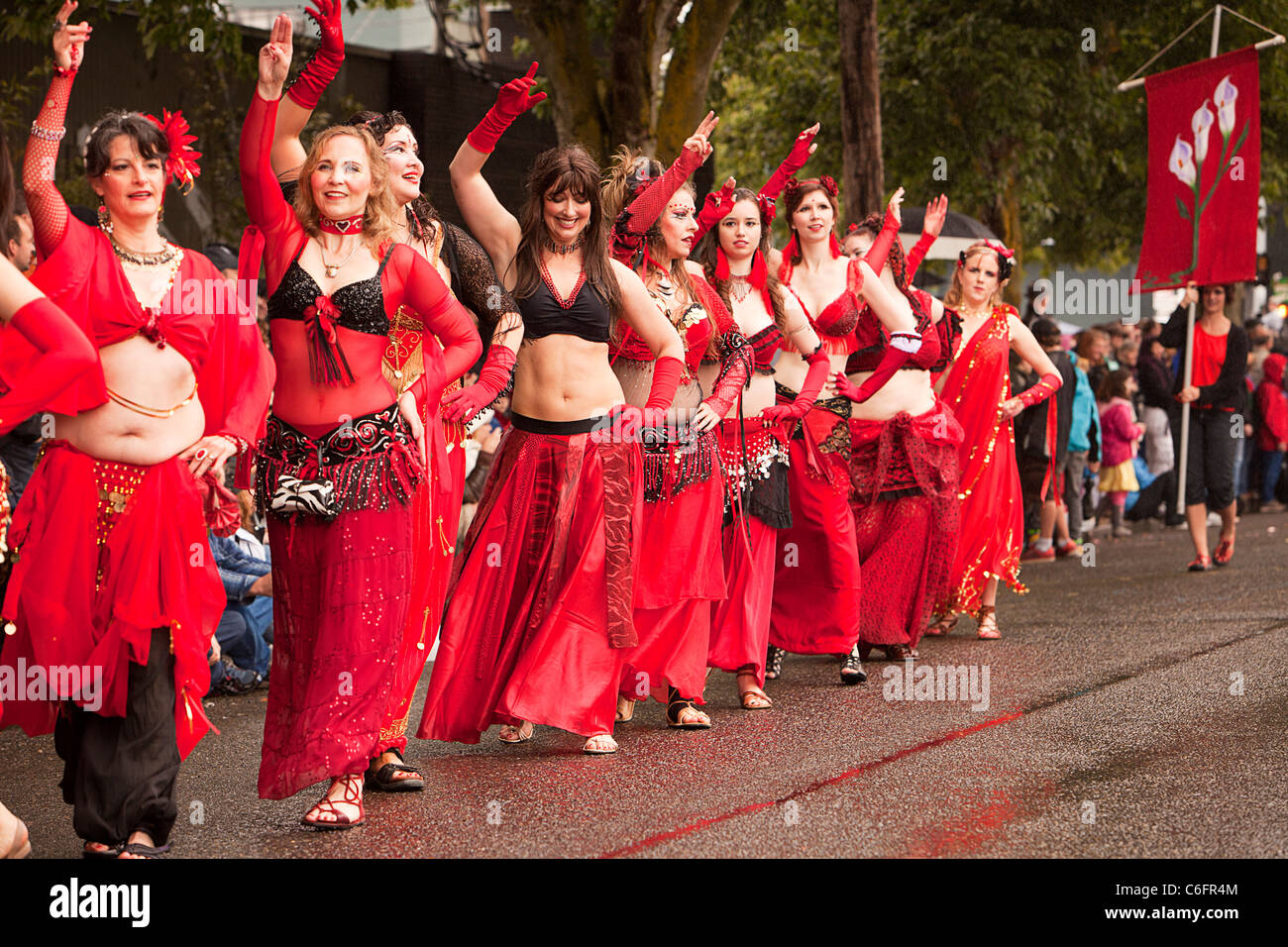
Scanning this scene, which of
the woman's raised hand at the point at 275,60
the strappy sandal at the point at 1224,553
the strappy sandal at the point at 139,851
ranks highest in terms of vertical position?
the woman's raised hand at the point at 275,60

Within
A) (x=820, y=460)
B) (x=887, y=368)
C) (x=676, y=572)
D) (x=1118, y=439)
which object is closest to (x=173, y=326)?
(x=676, y=572)

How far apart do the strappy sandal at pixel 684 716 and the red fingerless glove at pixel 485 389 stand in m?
1.70

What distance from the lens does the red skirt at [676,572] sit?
635 cm

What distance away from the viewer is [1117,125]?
2067cm

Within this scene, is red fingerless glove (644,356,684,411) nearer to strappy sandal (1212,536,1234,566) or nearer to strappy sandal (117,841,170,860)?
strappy sandal (117,841,170,860)

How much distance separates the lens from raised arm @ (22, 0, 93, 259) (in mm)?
4223

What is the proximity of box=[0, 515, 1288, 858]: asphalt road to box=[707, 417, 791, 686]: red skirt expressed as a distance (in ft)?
0.90

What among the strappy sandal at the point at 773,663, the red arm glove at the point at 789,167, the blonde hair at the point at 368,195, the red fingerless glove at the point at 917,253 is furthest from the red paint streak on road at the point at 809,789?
the red fingerless glove at the point at 917,253

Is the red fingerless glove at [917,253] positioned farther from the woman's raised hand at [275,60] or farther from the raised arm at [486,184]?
the woman's raised hand at [275,60]

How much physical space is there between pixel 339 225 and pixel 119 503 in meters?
1.08

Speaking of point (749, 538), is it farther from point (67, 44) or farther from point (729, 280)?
point (67, 44)

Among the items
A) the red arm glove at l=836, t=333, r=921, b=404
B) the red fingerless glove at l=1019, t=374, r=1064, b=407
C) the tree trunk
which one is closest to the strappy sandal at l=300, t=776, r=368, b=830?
the red arm glove at l=836, t=333, r=921, b=404
